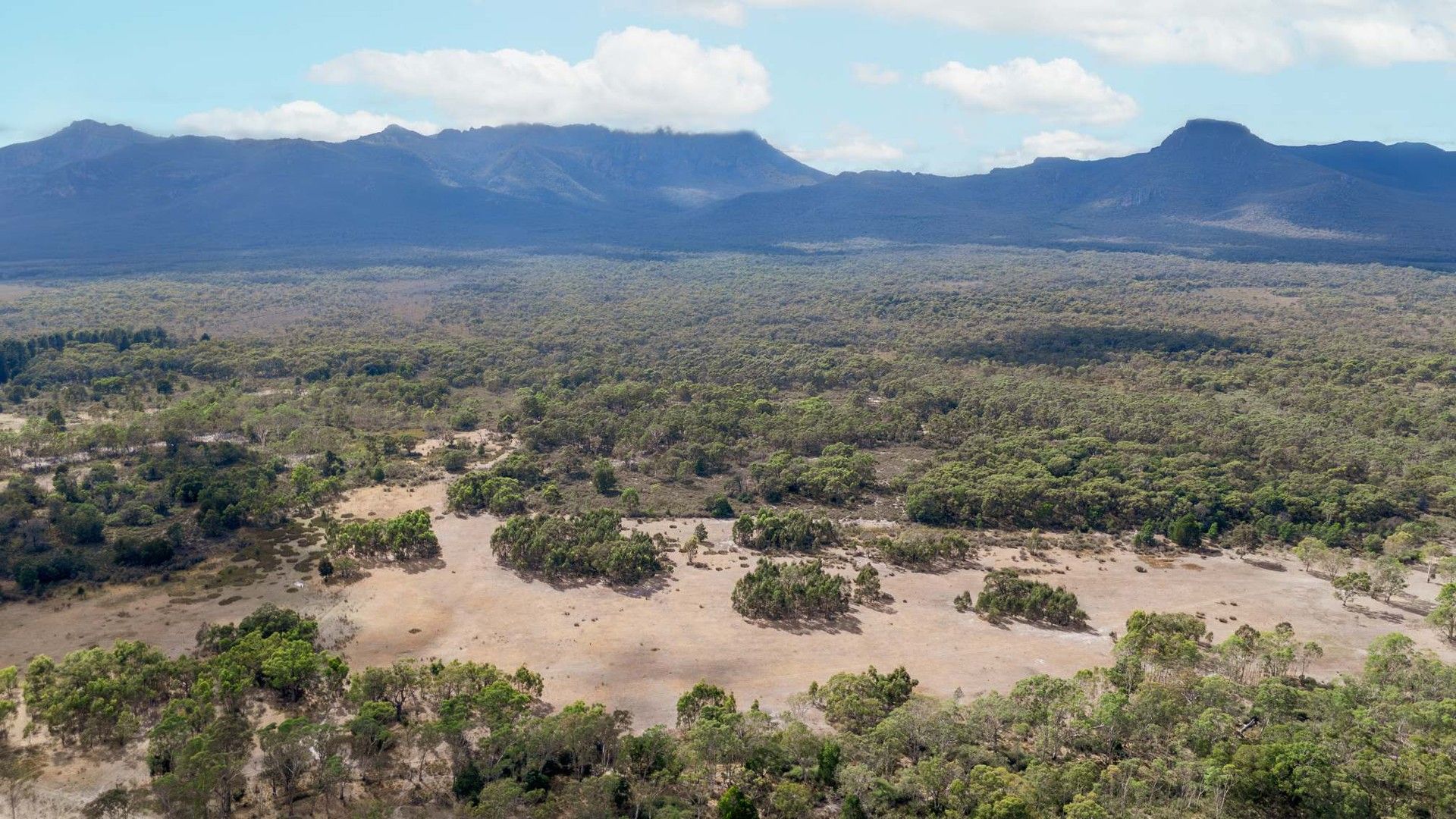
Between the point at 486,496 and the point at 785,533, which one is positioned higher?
the point at 486,496

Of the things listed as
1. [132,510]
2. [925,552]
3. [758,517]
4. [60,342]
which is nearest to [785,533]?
[758,517]

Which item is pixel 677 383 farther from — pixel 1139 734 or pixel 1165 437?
pixel 1139 734

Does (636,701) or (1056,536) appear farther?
(1056,536)

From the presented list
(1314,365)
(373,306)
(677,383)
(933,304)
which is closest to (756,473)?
(677,383)

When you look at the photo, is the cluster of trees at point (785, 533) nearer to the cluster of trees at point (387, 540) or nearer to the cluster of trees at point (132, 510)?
the cluster of trees at point (387, 540)

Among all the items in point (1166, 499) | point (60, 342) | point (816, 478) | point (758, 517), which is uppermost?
point (60, 342)

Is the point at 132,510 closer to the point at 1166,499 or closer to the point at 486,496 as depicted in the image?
the point at 486,496

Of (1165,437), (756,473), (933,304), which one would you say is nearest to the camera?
(756,473)
